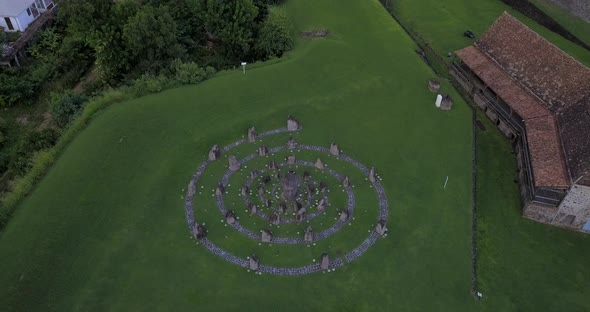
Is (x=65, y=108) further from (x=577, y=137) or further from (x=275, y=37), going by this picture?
(x=577, y=137)

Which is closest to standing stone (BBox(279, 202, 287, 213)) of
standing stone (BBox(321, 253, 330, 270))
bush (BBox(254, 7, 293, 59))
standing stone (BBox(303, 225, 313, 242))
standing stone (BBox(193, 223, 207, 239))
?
standing stone (BBox(303, 225, 313, 242))

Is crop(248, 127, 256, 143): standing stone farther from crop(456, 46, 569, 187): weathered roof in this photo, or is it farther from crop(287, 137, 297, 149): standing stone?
crop(456, 46, 569, 187): weathered roof

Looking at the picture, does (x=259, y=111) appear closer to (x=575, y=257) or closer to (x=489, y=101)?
(x=489, y=101)

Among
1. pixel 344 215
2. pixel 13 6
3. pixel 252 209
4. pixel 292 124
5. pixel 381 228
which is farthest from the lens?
pixel 13 6

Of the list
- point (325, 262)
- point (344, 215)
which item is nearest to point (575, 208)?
point (344, 215)

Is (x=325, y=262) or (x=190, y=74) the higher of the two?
(x=190, y=74)

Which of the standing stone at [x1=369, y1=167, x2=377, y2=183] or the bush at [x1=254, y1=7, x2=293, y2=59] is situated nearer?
the standing stone at [x1=369, y1=167, x2=377, y2=183]

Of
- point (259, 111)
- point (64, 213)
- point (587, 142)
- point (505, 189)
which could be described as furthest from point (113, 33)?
point (587, 142)

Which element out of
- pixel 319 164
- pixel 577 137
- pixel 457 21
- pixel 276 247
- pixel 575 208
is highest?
pixel 457 21
